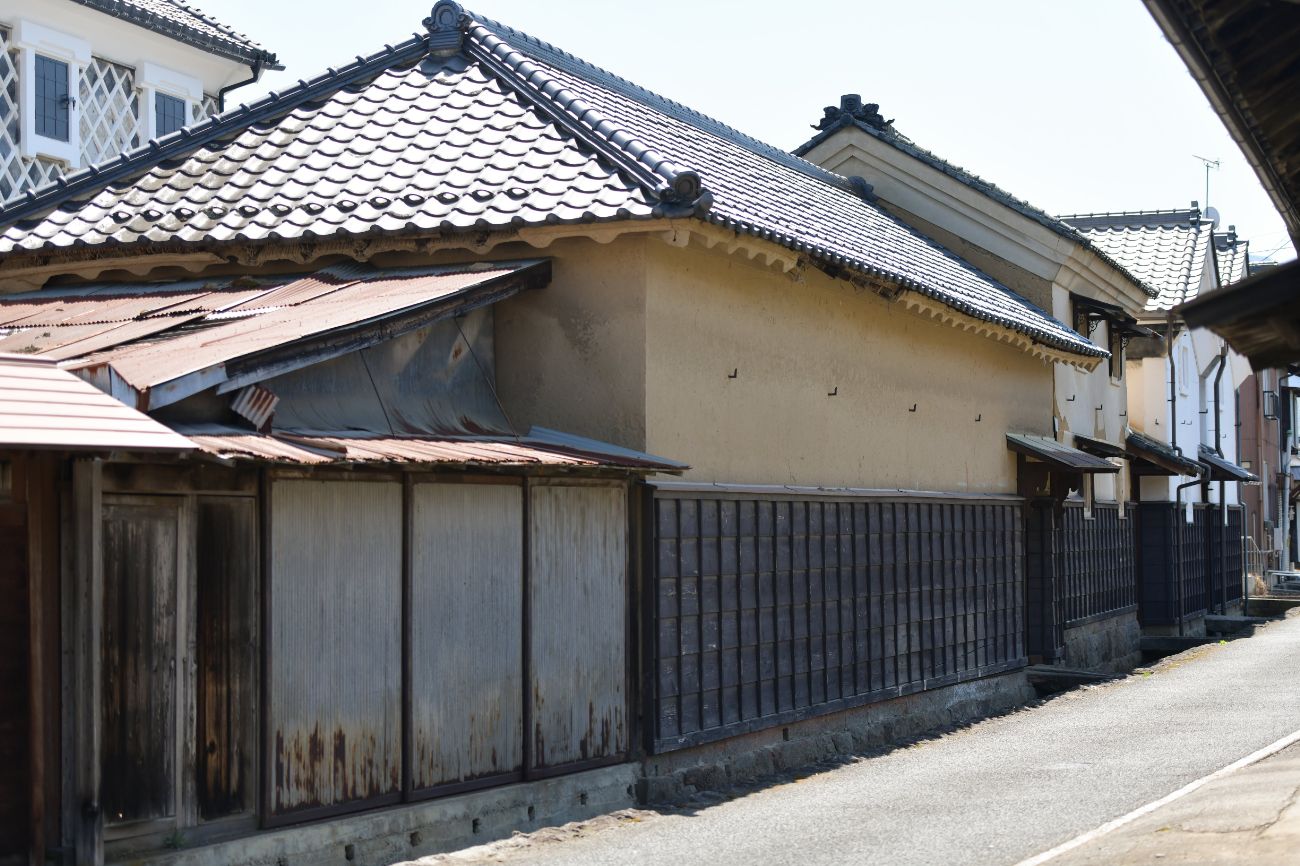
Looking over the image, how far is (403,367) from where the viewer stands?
1128 centimetres

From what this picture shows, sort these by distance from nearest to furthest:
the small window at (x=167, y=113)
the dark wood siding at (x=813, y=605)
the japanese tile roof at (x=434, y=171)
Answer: the japanese tile roof at (x=434, y=171), the dark wood siding at (x=813, y=605), the small window at (x=167, y=113)

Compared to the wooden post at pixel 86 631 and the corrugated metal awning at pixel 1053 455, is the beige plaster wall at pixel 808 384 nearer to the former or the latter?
the corrugated metal awning at pixel 1053 455

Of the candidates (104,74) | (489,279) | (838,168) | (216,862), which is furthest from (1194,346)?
(216,862)

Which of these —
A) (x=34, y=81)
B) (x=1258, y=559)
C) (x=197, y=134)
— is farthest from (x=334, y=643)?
(x=1258, y=559)

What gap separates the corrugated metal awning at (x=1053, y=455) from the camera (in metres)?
21.5

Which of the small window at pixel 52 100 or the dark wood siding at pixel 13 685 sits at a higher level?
the small window at pixel 52 100

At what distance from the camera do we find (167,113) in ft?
96.6

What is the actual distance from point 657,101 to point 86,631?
502 inches

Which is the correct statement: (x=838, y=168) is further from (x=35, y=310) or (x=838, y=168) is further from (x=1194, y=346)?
(x=1194, y=346)

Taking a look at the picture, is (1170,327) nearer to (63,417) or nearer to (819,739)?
(819,739)

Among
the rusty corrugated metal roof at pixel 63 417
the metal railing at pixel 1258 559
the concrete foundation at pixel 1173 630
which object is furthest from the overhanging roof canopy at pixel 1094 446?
the metal railing at pixel 1258 559

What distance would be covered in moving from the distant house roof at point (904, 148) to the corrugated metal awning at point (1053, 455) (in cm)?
355

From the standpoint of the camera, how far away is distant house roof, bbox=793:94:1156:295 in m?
23.5

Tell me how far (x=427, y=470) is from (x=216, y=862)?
3003 mm
